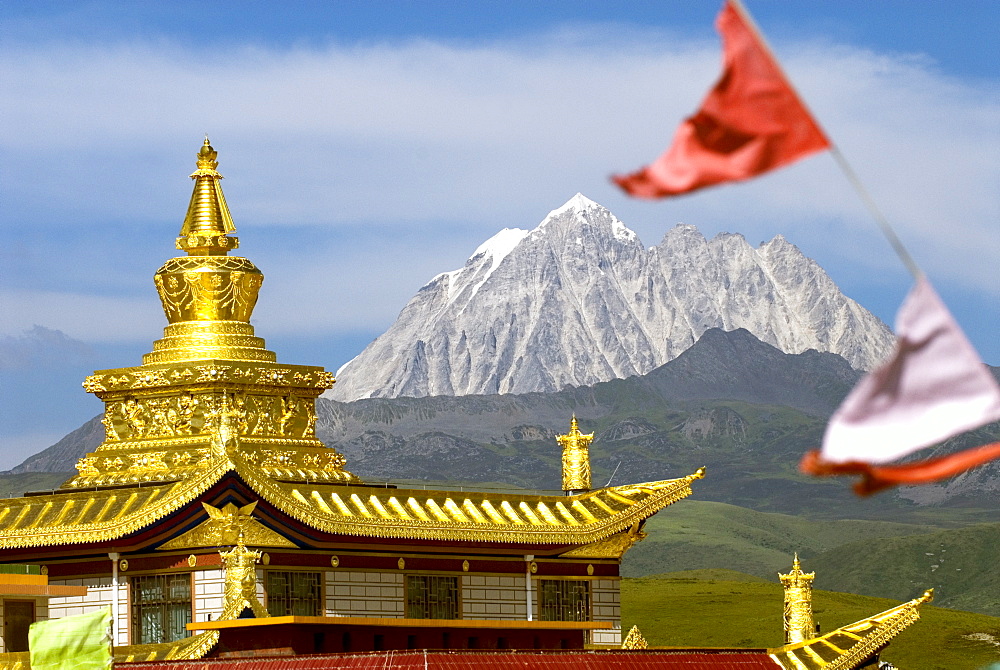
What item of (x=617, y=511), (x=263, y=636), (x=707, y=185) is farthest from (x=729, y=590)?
(x=707, y=185)

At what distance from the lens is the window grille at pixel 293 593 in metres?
37.9

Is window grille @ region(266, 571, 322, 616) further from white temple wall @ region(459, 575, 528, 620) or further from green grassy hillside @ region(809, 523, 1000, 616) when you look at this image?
green grassy hillside @ region(809, 523, 1000, 616)

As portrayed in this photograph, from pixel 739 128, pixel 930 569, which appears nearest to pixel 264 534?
pixel 739 128

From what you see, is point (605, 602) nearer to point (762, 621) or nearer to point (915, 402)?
point (915, 402)

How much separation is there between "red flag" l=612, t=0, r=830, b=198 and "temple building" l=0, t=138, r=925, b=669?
857 inches

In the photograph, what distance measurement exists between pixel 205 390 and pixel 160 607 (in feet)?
15.1

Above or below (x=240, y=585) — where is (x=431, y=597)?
below

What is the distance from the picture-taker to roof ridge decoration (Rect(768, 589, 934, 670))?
130ft

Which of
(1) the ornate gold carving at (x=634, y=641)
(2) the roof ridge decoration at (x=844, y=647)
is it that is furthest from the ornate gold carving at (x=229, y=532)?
(2) the roof ridge decoration at (x=844, y=647)

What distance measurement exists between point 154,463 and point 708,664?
11.1 m

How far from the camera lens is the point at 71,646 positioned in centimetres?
3011

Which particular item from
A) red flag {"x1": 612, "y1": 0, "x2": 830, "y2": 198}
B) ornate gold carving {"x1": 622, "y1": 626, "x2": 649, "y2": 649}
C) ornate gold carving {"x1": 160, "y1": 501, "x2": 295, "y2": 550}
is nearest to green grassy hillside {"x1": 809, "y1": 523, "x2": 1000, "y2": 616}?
ornate gold carving {"x1": 622, "y1": 626, "x2": 649, "y2": 649}

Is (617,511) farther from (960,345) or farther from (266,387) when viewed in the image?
(960,345)

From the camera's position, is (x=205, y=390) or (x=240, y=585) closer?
(x=240, y=585)
